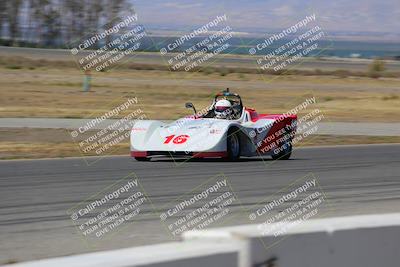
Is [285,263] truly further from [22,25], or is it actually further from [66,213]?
[22,25]

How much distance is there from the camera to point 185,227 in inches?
402

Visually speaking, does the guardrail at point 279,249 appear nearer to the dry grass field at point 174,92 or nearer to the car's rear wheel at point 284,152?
the car's rear wheel at point 284,152

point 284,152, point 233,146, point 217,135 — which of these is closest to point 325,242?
point 217,135

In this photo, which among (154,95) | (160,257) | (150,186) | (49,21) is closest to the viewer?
(160,257)

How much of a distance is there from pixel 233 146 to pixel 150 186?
13.9 ft

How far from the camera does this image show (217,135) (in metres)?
16.8

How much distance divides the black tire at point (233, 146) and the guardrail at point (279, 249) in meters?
11.4

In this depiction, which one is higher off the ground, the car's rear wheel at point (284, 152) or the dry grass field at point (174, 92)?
the car's rear wheel at point (284, 152)

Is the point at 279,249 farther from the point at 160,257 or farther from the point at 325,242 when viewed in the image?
the point at 160,257

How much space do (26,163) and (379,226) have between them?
37.9 feet

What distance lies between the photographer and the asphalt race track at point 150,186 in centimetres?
925

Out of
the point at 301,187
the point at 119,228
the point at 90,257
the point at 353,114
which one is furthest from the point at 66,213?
the point at 353,114

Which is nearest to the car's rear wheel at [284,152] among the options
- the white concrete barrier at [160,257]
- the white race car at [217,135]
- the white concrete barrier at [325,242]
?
the white race car at [217,135]

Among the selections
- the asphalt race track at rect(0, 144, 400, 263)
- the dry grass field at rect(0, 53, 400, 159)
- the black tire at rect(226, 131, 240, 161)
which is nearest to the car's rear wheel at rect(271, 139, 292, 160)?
the asphalt race track at rect(0, 144, 400, 263)
